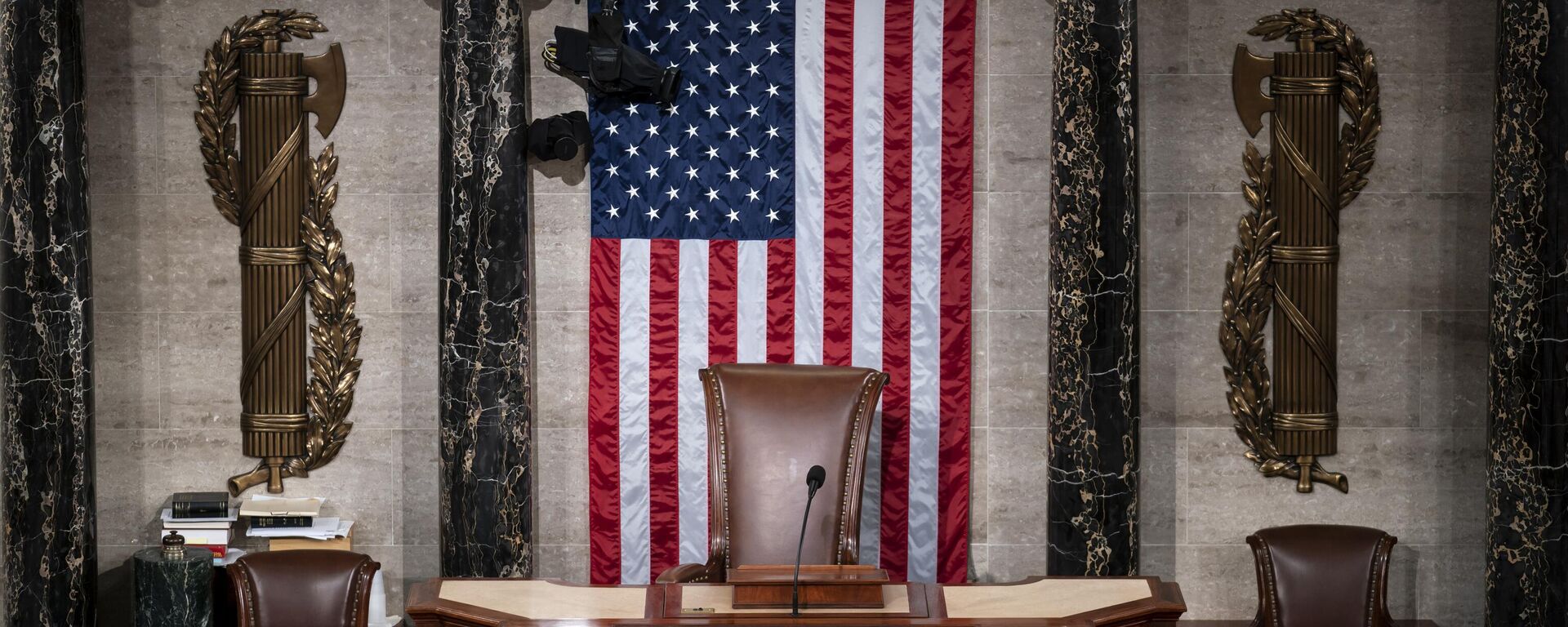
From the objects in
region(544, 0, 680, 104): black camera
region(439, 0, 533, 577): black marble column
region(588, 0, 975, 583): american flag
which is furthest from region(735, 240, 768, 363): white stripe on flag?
region(439, 0, 533, 577): black marble column

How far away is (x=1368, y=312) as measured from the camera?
5.79 m

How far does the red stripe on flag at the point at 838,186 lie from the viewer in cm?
566

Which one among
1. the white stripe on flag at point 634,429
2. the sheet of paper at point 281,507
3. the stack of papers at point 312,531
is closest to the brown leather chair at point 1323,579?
the white stripe on flag at point 634,429

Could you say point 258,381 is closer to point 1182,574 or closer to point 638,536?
point 638,536

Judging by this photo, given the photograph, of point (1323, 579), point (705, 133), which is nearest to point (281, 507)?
point (705, 133)

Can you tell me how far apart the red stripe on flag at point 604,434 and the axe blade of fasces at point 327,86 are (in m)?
1.32

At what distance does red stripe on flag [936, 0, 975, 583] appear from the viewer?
5672 mm

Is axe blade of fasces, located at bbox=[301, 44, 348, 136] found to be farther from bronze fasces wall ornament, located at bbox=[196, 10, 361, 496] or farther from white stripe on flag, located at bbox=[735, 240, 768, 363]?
white stripe on flag, located at bbox=[735, 240, 768, 363]

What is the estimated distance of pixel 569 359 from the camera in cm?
582

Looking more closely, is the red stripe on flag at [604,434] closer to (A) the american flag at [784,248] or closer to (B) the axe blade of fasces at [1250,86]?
(A) the american flag at [784,248]

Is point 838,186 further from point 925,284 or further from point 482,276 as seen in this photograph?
point 482,276

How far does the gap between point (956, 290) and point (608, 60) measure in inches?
74.7

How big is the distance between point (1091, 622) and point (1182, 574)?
2.64 m

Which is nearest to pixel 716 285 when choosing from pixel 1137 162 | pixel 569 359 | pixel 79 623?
pixel 569 359
